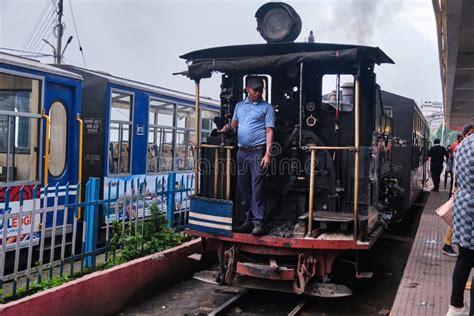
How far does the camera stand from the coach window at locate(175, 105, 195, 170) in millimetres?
10617

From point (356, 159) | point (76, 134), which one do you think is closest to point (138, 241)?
point (76, 134)

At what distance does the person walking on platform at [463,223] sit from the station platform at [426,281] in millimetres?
A: 455

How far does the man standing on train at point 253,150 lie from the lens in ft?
17.9

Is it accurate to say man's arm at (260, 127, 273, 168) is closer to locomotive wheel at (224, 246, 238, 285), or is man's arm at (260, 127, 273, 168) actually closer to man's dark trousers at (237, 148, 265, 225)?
man's dark trousers at (237, 148, 265, 225)

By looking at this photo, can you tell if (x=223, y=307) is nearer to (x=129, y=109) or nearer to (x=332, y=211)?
(x=332, y=211)

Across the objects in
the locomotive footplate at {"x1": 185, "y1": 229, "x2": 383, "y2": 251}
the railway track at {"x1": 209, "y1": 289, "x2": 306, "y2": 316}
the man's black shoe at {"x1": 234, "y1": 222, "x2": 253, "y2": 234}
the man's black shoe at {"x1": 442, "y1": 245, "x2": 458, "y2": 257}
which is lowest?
the railway track at {"x1": 209, "y1": 289, "x2": 306, "y2": 316}

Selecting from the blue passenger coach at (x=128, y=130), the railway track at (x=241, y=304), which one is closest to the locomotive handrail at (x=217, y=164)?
the railway track at (x=241, y=304)

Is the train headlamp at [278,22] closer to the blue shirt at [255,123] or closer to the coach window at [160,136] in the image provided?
the blue shirt at [255,123]

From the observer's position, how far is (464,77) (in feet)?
47.0

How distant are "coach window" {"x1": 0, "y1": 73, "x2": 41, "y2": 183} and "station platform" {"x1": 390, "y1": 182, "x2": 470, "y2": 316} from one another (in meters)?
5.05

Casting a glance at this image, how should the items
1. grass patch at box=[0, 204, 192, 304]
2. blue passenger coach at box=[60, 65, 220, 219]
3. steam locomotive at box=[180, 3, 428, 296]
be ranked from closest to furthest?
steam locomotive at box=[180, 3, 428, 296], grass patch at box=[0, 204, 192, 304], blue passenger coach at box=[60, 65, 220, 219]

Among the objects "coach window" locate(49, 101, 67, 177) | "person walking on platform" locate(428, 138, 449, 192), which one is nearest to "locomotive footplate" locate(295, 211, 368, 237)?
"coach window" locate(49, 101, 67, 177)

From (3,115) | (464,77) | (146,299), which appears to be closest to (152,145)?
(3,115)

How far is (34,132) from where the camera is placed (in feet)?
22.3
